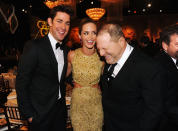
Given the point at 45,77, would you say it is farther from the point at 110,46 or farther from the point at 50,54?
the point at 110,46

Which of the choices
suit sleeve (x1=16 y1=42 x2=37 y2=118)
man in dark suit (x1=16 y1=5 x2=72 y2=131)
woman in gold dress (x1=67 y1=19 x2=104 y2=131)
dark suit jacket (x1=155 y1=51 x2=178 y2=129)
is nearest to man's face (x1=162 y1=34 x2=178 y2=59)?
dark suit jacket (x1=155 y1=51 x2=178 y2=129)

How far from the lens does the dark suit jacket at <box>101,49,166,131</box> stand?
119 cm

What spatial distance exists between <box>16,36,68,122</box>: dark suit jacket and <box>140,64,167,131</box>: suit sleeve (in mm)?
929

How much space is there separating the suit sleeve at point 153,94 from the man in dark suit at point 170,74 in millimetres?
334

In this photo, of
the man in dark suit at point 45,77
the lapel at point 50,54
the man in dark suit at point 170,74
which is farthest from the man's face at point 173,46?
the lapel at point 50,54

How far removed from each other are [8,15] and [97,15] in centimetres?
406

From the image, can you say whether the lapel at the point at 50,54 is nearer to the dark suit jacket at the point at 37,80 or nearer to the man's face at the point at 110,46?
the dark suit jacket at the point at 37,80

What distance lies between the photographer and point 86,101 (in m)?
2.14

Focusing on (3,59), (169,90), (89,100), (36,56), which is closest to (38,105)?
(36,56)

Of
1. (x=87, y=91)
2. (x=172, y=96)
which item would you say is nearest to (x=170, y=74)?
(x=172, y=96)

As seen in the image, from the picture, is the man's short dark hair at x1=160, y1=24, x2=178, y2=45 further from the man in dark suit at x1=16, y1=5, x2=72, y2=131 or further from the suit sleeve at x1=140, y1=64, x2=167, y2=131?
Answer: the man in dark suit at x1=16, y1=5, x2=72, y2=131

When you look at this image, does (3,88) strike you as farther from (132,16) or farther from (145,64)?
(132,16)

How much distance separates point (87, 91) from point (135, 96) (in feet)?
3.09

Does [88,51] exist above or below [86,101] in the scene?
above
